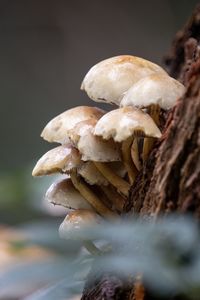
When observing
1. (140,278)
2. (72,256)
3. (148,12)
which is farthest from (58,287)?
(148,12)

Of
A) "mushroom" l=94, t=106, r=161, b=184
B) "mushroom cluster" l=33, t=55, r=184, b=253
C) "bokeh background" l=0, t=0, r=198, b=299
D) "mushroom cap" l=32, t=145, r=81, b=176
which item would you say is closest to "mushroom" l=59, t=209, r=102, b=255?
"mushroom cluster" l=33, t=55, r=184, b=253

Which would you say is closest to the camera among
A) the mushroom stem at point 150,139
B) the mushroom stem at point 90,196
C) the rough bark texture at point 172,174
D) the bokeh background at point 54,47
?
the rough bark texture at point 172,174

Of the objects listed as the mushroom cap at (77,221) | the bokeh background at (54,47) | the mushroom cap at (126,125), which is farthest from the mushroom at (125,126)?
the bokeh background at (54,47)

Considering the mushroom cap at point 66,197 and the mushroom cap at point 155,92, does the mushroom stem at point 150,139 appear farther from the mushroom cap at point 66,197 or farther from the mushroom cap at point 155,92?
the mushroom cap at point 66,197

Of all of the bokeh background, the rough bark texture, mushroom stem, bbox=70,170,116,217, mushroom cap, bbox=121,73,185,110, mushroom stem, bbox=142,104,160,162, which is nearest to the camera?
the rough bark texture

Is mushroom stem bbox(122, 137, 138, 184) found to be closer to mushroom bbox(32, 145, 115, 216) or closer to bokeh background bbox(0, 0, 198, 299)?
mushroom bbox(32, 145, 115, 216)

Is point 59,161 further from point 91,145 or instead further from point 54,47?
point 54,47

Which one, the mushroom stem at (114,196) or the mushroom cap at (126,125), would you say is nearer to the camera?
the mushroom cap at (126,125)
